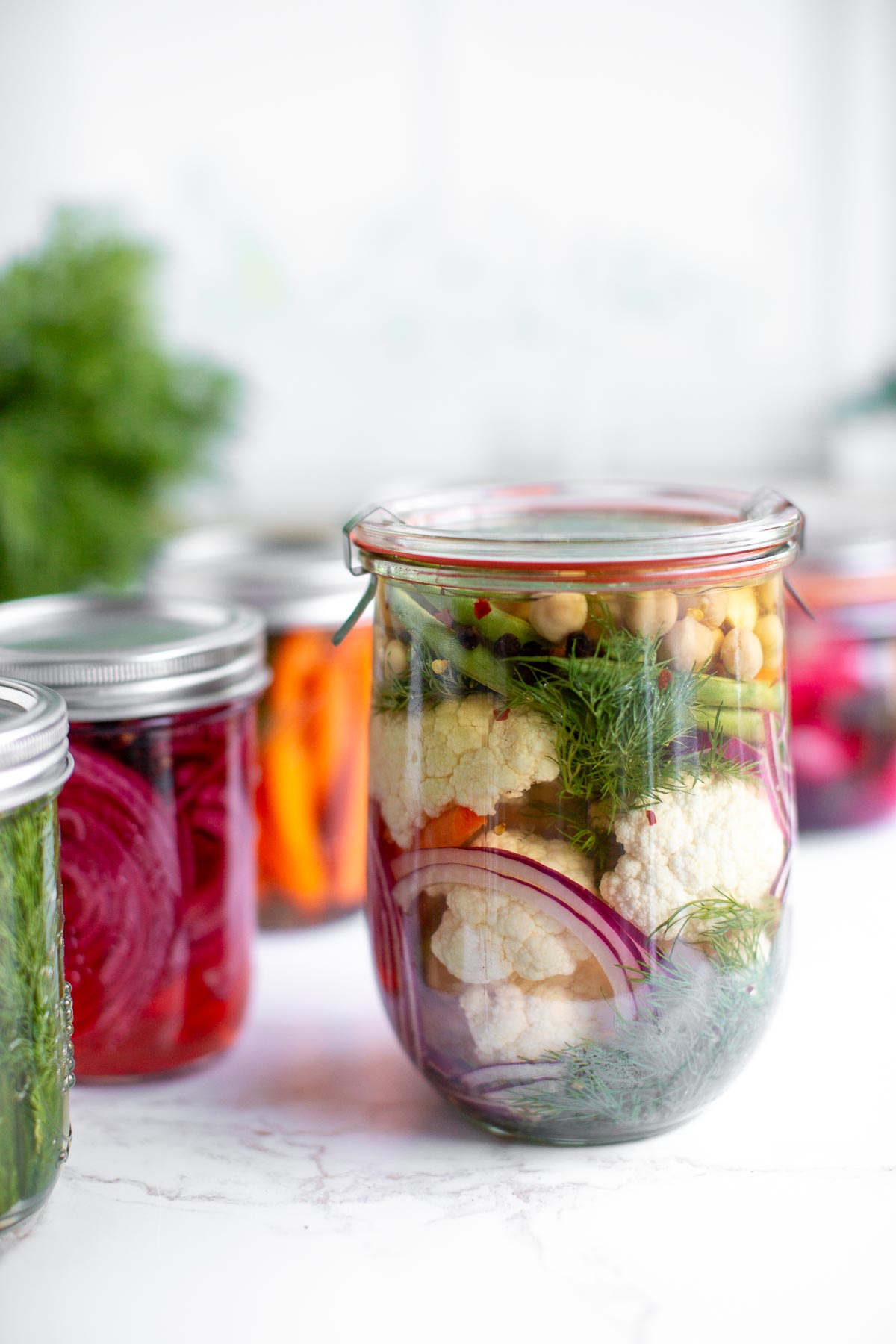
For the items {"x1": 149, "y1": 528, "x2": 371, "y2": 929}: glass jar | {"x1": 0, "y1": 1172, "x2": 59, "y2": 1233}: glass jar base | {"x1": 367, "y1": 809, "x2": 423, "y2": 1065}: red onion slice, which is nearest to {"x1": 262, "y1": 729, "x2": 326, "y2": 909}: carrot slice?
{"x1": 149, "y1": 528, "x2": 371, "y2": 929}: glass jar

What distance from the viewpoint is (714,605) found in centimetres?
56

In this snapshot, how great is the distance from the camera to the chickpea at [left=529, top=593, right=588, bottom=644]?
1.77 feet

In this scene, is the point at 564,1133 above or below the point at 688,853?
below

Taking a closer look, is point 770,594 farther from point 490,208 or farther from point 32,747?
point 490,208

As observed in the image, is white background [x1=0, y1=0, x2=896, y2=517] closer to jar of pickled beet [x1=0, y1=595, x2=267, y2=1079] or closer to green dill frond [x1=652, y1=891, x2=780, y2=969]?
jar of pickled beet [x1=0, y1=595, x2=267, y2=1079]

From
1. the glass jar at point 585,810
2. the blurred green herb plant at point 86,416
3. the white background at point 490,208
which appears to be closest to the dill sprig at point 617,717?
the glass jar at point 585,810

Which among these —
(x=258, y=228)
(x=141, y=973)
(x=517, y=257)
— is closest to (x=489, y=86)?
(x=517, y=257)

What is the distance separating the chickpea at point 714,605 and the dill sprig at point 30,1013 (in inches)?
11.8

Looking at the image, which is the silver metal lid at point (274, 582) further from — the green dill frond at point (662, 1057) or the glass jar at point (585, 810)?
the green dill frond at point (662, 1057)

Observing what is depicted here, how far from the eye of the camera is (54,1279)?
0.53 metres

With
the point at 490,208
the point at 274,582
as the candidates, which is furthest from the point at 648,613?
the point at 490,208

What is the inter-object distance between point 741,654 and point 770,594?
4cm

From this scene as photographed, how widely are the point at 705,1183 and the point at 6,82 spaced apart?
189cm

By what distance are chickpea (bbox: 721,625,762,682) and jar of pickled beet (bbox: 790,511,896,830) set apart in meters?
0.37
